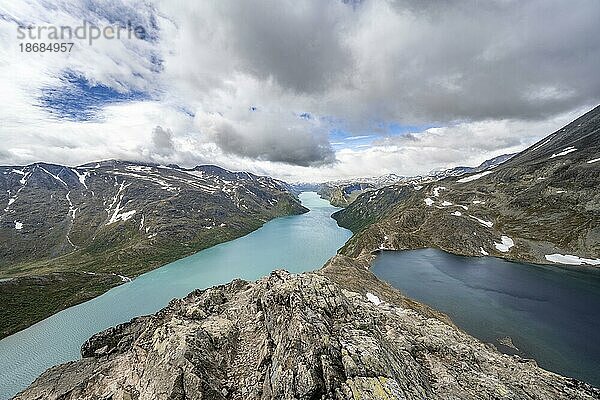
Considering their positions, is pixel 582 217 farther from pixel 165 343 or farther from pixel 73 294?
pixel 73 294

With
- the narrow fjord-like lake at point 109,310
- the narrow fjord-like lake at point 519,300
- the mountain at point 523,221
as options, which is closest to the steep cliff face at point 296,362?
the narrow fjord-like lake at point 519,300

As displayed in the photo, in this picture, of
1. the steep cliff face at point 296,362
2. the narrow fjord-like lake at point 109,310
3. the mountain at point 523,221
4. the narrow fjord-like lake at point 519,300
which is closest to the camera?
the steep cliff face at point 296,362

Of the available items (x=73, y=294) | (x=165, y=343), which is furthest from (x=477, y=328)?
(x=73, y=294)

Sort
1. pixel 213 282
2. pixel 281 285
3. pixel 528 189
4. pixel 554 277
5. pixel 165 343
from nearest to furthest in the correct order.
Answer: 1. pixel 165 343
2. pixel 281 285
3. pixel 554 277
4. pixel 213 282
5. pixel 528 189

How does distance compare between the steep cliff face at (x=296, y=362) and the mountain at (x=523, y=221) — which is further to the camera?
the mountain at (x=523, y=221)

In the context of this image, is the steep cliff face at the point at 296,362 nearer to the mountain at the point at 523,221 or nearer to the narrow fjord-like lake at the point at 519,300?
the narrow fjord-like lake at the point at 519,300

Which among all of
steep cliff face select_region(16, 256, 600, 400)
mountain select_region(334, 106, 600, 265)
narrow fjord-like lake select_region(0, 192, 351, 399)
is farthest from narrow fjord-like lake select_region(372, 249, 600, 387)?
narrow fjord-like lake select_region(0, 192, 351, 399)

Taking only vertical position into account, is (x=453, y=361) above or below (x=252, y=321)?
below
